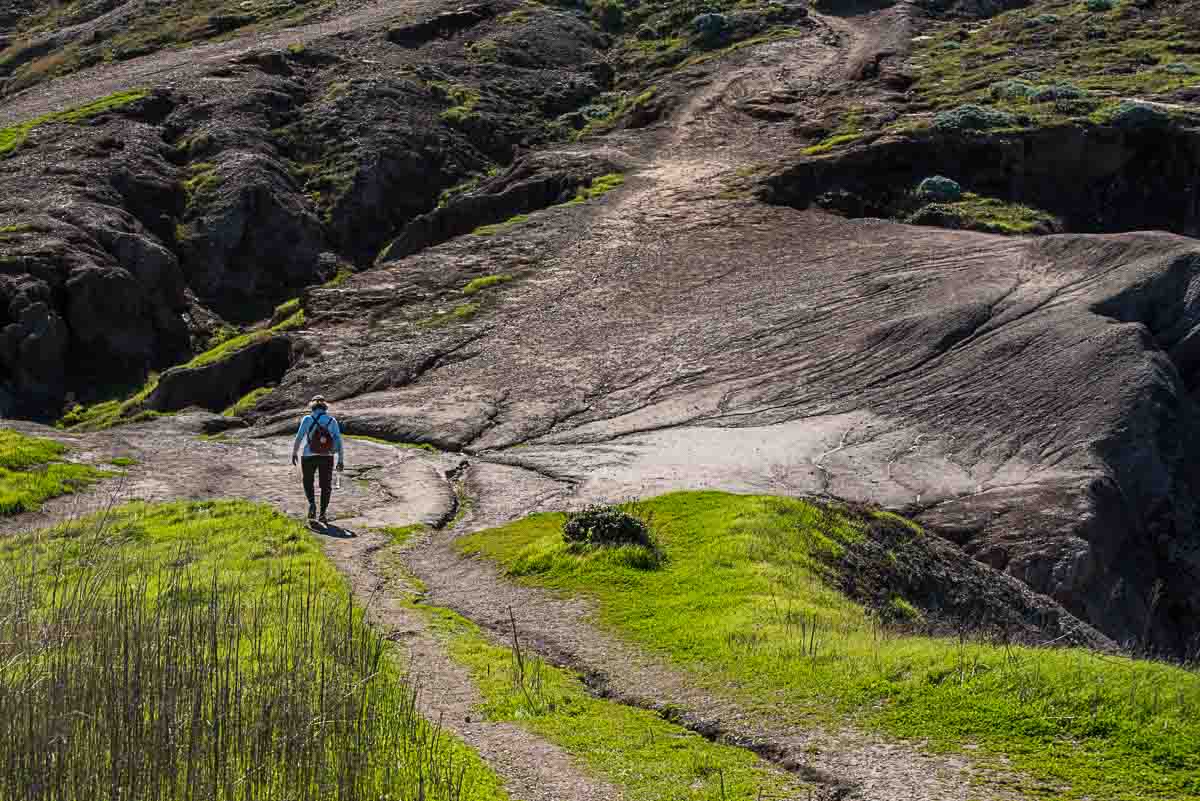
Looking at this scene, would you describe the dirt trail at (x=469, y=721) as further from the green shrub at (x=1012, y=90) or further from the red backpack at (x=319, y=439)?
the green shrub at (x=1012, y=90)

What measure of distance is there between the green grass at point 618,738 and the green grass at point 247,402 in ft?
98.6

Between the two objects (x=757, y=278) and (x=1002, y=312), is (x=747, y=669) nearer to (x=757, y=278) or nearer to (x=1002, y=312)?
(x=1002, y=312)

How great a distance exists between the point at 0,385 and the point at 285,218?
21.0m

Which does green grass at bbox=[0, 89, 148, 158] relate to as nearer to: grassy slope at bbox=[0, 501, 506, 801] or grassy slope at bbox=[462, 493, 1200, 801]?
grassy slope at bbox=[0, 501, 506, 801]

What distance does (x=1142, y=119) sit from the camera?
60.2 m

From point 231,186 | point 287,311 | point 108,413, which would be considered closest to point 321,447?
point 108,413

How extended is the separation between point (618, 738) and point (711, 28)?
87742mm

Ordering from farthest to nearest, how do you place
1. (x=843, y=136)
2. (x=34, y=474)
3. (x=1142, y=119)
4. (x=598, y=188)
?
(x=843, y=136), (x=598, y=188), (x=1142, y=119), (x=34, y=474)

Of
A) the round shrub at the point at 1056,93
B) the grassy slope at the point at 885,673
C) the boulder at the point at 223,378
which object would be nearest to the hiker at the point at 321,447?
the grassy slope at the point at 885,673

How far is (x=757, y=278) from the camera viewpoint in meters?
52.5

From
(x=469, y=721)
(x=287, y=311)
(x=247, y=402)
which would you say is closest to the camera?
(x=469, y=721)

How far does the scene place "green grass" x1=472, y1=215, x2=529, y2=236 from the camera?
60688 mm

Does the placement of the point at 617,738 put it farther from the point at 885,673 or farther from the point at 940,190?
the point at 940,190

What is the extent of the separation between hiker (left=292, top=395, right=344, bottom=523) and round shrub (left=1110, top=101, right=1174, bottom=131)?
4637 cm
